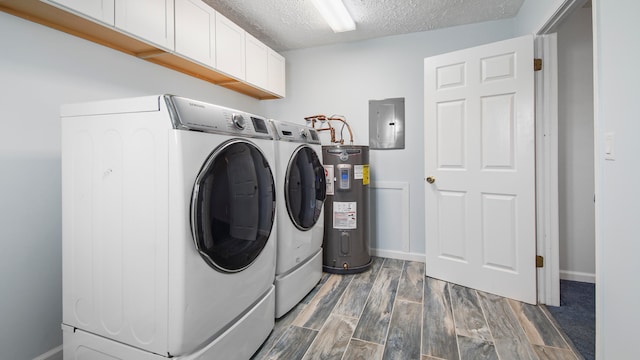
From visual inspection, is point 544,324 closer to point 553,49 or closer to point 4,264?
point 553,49

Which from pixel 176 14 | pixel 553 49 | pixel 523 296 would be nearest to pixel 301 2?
pixel 176 14

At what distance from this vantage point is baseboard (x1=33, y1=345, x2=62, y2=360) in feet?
4.44

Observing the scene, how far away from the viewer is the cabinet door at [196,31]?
1798 mm

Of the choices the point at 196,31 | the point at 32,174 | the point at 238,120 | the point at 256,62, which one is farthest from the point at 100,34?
the point at 256,62

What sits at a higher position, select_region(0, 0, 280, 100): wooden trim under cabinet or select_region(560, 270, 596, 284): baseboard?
select_region(0, 0, 280, 100): wooden trim under cabinet

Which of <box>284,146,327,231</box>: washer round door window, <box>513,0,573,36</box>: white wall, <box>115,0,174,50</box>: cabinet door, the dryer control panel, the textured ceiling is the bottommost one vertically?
<box>284,146,327,231</box>: washer round door window

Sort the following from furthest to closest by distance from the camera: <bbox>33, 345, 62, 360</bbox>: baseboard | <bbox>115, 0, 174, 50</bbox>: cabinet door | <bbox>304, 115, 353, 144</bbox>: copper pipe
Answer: <bbox>304, 115, 353, 144</bbox>: copper pipe, <bbox>115, 0, 174, 50</bbox>: cabinet door, <bbox>33, 345, 62, 360</bbox>: baseboard

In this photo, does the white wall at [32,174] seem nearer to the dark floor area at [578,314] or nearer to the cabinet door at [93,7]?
the cabinet door at [93,7]

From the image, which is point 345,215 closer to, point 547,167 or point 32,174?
point 547,167

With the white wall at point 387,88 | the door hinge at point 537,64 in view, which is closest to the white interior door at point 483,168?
the door hinge at point 537,64

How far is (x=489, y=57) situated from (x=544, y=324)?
1880 mm

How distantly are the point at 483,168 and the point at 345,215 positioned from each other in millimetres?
1183

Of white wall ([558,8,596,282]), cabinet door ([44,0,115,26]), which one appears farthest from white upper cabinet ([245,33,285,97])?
white wall ([558,8,596,282])

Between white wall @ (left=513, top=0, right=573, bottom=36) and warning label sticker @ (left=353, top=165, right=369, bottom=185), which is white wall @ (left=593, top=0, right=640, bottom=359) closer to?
white wall @ (left=513, top=0, right=573, bottom=36)
